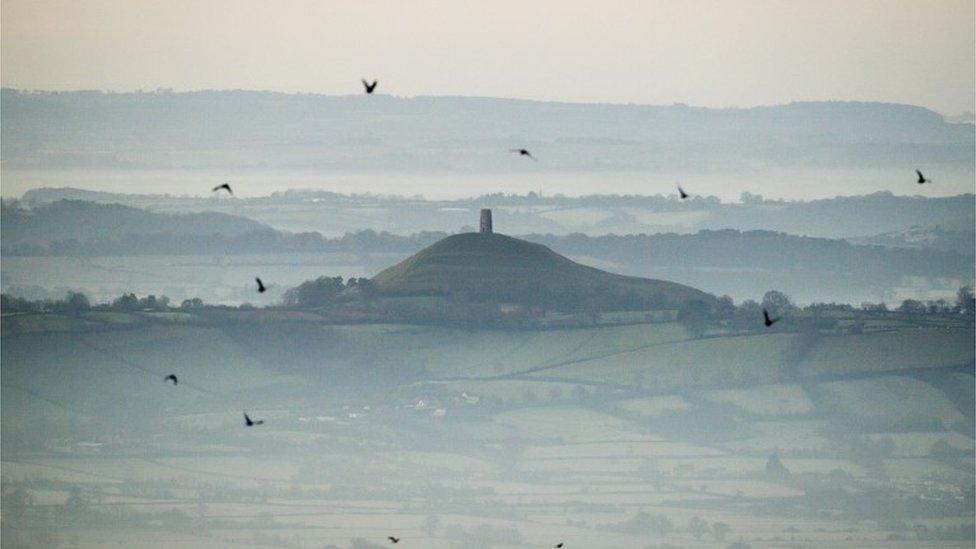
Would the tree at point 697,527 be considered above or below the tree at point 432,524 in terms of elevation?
above

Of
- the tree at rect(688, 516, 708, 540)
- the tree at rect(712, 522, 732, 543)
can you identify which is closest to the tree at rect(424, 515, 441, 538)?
the tree at rect(688, 516, 708, 540)

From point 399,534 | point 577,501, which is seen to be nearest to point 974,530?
point 577,501

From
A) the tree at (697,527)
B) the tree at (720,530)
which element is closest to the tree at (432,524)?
the tree at (697,527)

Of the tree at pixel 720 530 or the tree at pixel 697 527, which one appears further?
the tree at pixel 697 527

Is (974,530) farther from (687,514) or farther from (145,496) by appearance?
(145,496)

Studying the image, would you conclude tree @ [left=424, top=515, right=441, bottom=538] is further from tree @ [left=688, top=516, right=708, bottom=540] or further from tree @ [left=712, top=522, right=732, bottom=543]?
tree @ [left=712, top=522, right=732, bottom=543]

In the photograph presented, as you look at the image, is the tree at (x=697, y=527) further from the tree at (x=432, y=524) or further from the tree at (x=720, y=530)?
the tree at (x=432, y=524)

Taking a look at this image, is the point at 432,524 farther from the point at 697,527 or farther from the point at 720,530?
the point at 720,530
